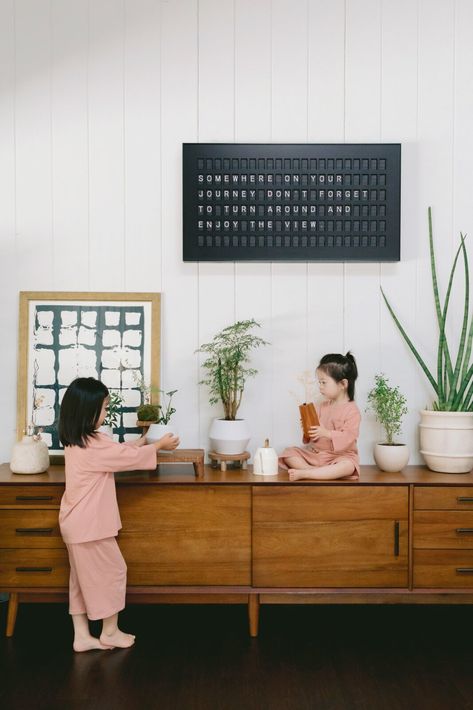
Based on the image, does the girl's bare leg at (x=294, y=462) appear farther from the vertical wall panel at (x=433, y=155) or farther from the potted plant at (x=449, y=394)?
the vertical wall panel at (x=433, y=155)

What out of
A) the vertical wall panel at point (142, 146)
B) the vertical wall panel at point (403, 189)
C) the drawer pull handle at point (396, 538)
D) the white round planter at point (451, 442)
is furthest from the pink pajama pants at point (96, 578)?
the white round planter at point (451, 442)

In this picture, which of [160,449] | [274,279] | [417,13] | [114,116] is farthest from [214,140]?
[160,449]

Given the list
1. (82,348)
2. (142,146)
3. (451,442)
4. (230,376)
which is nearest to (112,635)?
(230,376)

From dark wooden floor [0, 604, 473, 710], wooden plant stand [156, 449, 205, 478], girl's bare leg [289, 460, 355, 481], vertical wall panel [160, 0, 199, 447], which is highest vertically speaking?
vertical wall panel [160, 0, 199, 447]

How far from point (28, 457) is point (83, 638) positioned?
756 millimetres

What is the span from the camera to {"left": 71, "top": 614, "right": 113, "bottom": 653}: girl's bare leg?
8.74 feet

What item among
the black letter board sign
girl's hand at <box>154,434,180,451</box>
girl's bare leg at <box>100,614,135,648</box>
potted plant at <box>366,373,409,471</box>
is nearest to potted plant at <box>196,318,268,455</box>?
girl's hand at <box>154,434,180,451</box>

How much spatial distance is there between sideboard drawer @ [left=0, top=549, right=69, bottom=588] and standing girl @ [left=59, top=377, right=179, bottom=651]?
11cm

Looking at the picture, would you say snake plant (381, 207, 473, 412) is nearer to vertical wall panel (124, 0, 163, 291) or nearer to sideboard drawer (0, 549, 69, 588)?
vertical wall panel (124, 0, 163, 291)

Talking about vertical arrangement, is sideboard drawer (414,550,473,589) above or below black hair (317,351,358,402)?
below

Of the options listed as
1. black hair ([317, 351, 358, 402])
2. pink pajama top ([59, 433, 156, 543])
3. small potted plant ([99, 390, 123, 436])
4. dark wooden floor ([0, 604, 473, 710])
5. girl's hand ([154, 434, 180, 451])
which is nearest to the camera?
dark wooden floor ([0, 604, 473, 710])

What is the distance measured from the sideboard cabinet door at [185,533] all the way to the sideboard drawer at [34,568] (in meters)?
0.26

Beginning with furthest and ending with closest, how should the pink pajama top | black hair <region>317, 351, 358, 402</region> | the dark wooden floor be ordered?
black hair <region>317, 351, 358, 402</region>, the pink pajama top, the dark wooden floor

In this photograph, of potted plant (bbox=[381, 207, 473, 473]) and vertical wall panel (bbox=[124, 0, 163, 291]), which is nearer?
potted plant (bbox=[381, 207, 473, 473])
